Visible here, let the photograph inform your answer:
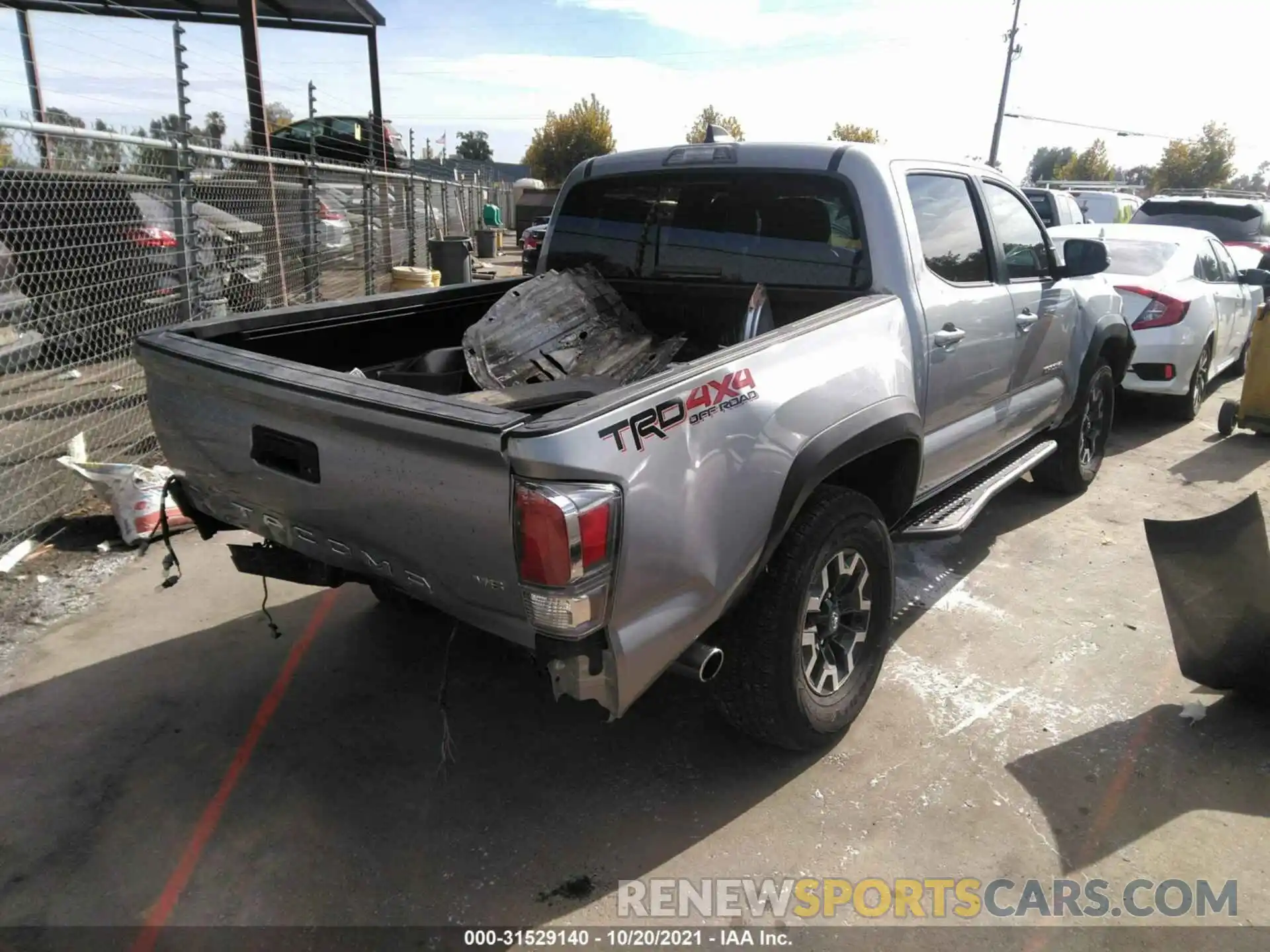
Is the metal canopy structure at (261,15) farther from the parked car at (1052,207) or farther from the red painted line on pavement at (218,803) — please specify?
the red painted line on pavement at (218,803)

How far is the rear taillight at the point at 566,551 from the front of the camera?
2.01 m

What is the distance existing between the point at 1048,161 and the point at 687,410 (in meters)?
113

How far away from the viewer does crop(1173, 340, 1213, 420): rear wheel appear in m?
7.55

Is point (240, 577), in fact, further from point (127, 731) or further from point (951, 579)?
point (951, 579)

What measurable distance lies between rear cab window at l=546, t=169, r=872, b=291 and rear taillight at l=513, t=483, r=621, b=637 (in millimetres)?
1834

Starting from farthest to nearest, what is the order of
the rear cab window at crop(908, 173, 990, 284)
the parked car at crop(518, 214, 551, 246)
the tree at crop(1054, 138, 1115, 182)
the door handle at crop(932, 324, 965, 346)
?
the tree at crop(1054, 138, 1115, 182), the parked car at crop(518, 214, 551, 246), the rear cab window at crop(908, 173, 990, 284), the door handle at crop(932, 324, 965, 346)

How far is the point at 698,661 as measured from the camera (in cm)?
247

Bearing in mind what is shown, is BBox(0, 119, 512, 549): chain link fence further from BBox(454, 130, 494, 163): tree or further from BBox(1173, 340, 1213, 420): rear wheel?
BBox(454, 130, 494, 163): tree

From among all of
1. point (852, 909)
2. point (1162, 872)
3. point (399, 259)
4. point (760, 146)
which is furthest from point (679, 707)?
point (399, 259)

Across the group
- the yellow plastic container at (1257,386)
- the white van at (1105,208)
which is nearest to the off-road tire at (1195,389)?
the yellow plastic container at (1257,386)

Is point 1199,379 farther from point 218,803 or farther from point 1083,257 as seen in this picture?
point 218,803

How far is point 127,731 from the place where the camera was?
321 centimetres

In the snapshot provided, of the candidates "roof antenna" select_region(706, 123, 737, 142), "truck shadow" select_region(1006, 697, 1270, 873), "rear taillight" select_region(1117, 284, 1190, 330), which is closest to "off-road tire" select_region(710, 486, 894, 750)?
"truck shadow" select_region(1006, 697, 1270, 873)

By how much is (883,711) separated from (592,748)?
3.79 ft
